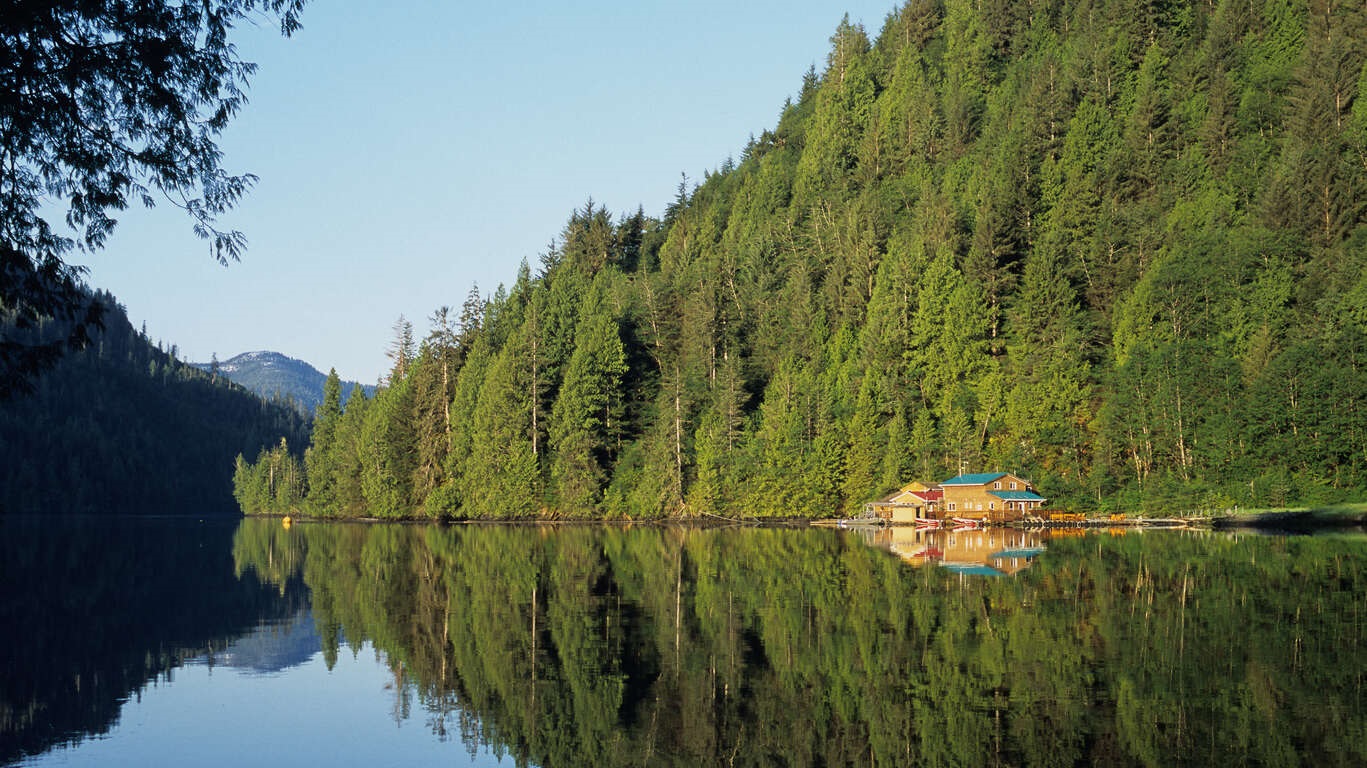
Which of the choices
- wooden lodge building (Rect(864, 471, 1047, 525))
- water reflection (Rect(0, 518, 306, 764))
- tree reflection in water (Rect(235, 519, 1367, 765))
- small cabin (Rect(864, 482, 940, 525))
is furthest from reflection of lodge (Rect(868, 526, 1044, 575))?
water reflection (Rect(0, 518, 306, 764))

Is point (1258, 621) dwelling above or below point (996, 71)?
below

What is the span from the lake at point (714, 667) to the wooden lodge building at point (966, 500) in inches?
1606

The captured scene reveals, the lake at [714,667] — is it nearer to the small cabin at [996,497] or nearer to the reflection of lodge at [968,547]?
the reflection of lodge at [968,547]

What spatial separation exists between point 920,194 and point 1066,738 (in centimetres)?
11202

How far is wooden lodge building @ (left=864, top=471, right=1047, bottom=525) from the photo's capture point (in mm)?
87938

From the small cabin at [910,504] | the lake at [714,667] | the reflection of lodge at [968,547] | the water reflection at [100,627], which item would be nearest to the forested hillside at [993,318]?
the small cabin at [910,504]

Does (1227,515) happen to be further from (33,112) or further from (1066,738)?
(33,112)

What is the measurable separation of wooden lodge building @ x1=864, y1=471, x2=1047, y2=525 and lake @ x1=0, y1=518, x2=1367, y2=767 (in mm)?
40804

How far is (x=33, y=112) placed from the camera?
17.1m

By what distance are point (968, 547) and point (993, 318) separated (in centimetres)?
4321

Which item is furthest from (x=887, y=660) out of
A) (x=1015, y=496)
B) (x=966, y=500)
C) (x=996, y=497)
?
(x=966, y=500)

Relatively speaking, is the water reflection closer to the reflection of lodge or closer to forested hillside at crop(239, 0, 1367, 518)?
the reflection of lodge

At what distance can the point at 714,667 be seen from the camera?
23.2 m

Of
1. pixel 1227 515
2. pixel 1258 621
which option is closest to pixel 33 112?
pixel 1258 621
